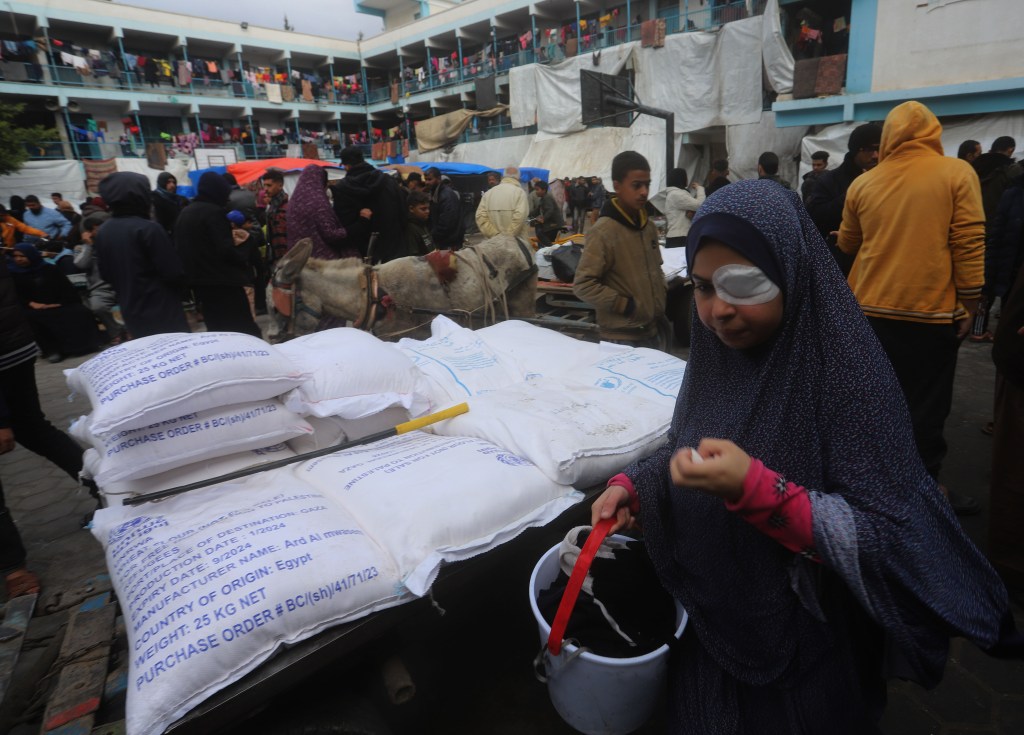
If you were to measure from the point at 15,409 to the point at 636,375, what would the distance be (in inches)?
124

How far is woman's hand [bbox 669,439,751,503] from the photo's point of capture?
0.95m

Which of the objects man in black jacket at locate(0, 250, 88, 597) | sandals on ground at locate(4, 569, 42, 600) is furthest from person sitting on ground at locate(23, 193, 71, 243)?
sandals on ground at locate(4, 569, 42, 600)

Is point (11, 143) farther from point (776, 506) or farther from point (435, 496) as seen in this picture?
point (776, 506)

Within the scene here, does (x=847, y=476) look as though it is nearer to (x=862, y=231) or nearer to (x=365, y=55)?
(x=862, y=231)

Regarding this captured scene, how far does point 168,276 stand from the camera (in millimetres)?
3799

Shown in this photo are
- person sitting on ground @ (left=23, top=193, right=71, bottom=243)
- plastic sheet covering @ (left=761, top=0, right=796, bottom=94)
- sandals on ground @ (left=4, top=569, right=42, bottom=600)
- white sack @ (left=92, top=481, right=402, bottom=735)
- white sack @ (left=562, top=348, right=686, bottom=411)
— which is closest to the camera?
white sack @ (left=92, top=481, right=402, bottom=735)

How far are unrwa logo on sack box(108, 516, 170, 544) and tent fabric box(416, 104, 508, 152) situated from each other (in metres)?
24.6

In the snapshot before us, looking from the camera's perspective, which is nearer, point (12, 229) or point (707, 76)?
point (12, 229)

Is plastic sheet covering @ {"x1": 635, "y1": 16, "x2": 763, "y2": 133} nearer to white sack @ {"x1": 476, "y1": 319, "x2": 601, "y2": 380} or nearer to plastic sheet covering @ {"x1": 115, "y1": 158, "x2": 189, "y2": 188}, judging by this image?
white sack @ {"x1": 476, "y1": 319, "x2": 601, "y2": 380}

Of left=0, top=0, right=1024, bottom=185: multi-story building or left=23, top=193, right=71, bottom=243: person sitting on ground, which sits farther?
left=0, top=0, right=1024, bottom=185: multi-story building

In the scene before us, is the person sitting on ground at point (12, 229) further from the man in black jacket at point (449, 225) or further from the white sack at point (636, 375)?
the white sack at point (636, 375)

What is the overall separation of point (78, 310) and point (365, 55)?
3286cm

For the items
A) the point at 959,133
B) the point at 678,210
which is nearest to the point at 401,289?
the point at 678,210

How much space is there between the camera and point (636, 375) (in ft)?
8.62
